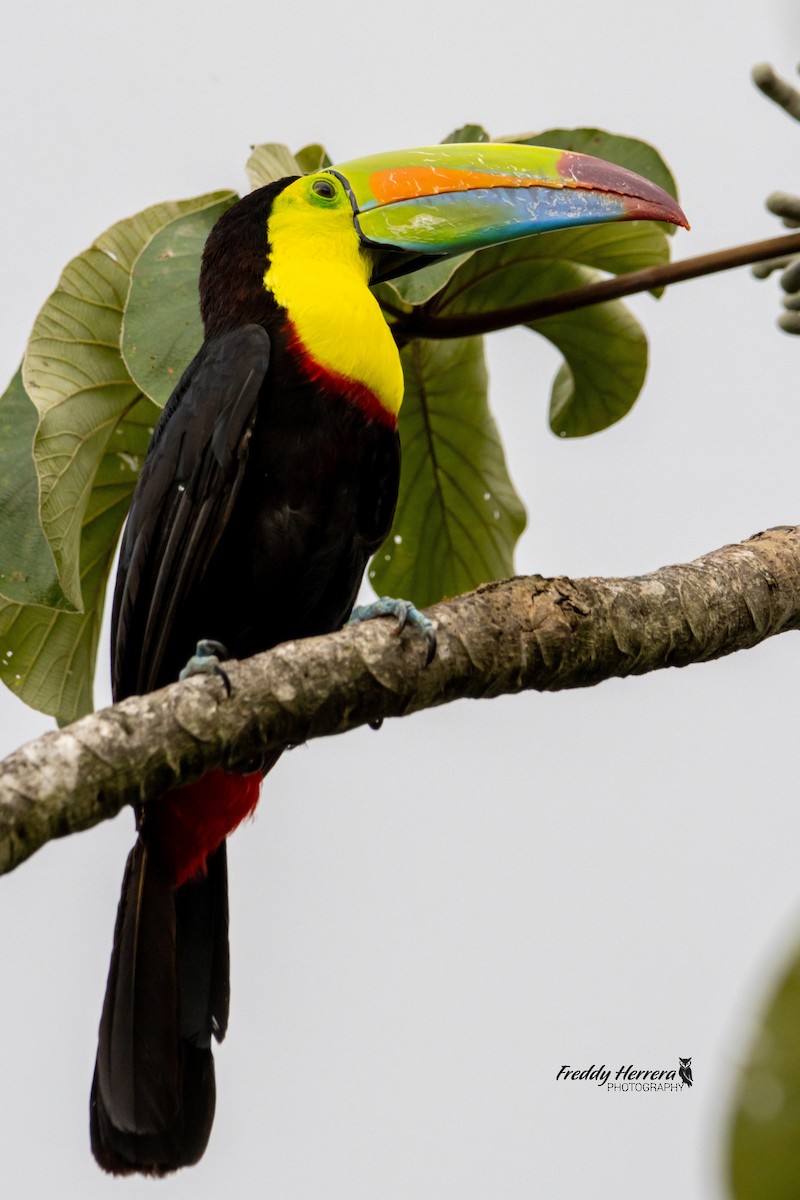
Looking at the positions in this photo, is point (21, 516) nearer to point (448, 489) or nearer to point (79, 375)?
point (79, 375)

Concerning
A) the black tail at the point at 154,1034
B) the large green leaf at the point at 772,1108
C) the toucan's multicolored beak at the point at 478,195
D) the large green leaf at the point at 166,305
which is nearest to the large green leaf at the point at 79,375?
the large green leaf at the point at 166,305

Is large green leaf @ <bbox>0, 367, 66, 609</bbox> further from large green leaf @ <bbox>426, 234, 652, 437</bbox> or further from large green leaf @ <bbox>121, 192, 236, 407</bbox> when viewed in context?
large green leaf @ <bbox>426, 234, 652, 437</bbox>

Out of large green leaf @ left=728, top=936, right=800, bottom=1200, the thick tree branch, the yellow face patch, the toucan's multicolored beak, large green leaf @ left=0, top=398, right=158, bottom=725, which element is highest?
the toucan's multicolored beak

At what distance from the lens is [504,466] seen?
3383 millimetres

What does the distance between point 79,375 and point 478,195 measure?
0.91 m

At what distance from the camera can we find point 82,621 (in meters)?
3.03

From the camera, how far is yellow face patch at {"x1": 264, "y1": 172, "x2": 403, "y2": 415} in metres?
2.61

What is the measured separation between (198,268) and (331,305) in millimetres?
410

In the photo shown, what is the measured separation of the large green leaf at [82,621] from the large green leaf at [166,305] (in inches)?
8.5

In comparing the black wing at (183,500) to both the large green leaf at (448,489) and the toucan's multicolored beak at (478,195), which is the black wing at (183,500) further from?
the large green leaf at (448,489)

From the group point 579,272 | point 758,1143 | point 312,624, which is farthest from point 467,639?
point 579,272

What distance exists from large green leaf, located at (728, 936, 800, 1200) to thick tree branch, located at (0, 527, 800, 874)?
A: 69cm

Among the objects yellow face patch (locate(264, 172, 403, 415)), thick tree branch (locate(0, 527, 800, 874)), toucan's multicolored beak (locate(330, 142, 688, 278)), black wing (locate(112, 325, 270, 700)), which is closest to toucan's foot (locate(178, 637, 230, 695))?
thick tree branch (locate(0, 527, 800, 874))

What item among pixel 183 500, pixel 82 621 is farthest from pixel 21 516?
pixel 183 500
